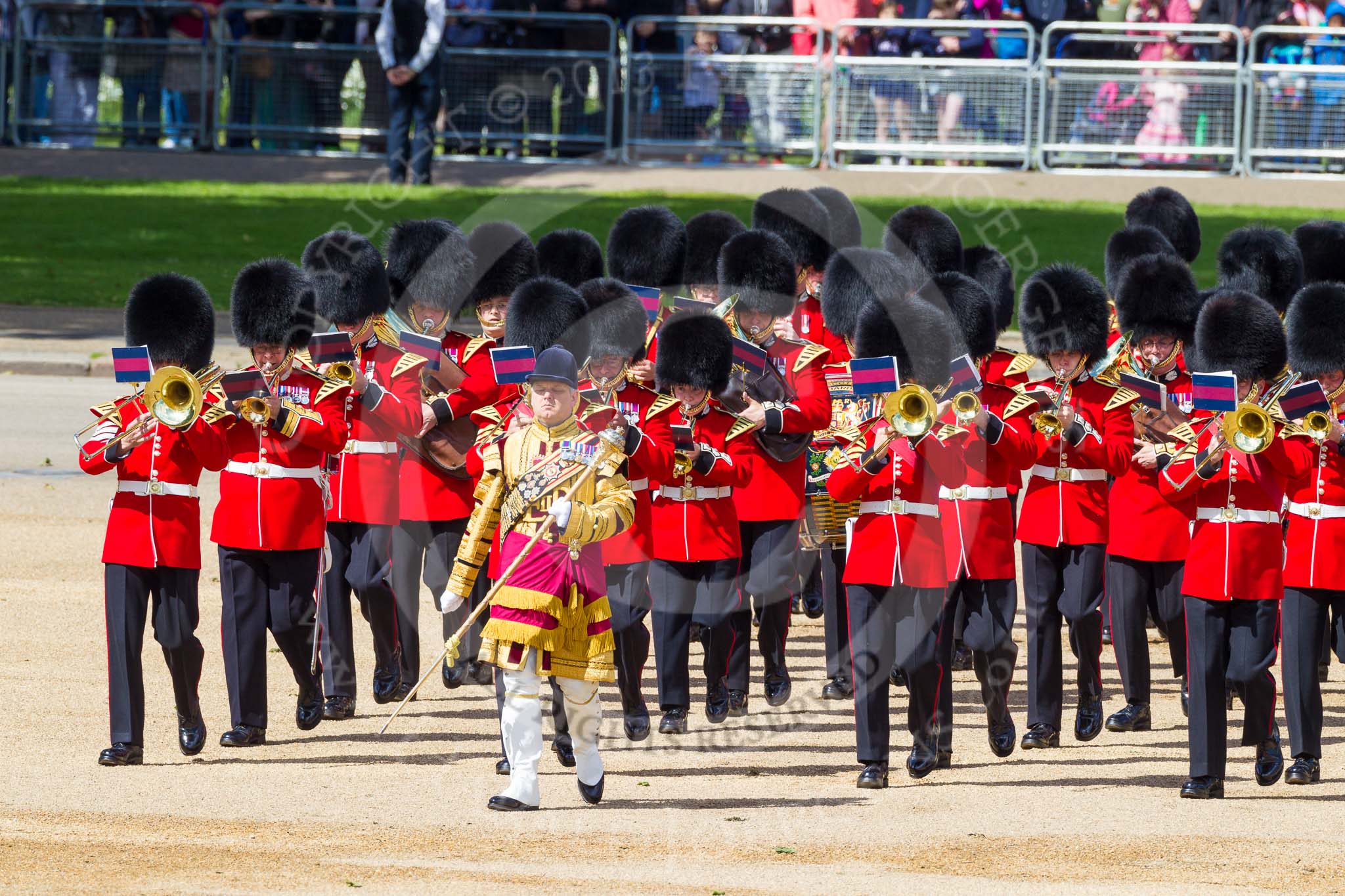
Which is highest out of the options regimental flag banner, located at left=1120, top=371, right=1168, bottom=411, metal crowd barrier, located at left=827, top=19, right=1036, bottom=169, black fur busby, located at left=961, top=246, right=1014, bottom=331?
metal crowd barrier, located at left=827, top=19, right=1036, bottom=169

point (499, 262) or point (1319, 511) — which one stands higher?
point (499, 262)

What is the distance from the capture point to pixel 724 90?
18.7m

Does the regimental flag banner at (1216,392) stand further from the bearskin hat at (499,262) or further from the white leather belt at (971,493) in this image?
the bearskin hat at (499,262)

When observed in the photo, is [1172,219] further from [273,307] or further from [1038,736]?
[273,307]

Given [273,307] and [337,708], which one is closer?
[273,307]

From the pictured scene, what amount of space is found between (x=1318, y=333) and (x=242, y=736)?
3702 millimetres

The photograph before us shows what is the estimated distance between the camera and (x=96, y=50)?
19.3m

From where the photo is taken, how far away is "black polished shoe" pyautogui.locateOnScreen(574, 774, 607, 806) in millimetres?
6992

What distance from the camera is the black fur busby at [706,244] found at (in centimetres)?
985

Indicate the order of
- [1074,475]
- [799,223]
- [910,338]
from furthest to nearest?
1. [799,223]
2. [1074,475]
3. [910,338]

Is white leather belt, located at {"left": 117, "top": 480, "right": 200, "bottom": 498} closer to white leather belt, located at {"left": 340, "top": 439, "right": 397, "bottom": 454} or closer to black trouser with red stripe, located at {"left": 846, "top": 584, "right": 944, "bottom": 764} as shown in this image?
white leather belt, located at {"left": 340, "top": 439, "right": 397, "bottom": 454}

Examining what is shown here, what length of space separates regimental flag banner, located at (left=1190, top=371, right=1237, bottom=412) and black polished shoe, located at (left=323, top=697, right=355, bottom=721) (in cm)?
311

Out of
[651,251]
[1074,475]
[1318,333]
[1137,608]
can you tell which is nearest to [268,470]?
[651,251]

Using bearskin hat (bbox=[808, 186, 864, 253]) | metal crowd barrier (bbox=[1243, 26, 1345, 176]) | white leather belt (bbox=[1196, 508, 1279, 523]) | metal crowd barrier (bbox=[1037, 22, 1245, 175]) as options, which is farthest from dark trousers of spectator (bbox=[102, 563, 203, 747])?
metal crowd barrier (bbox=[1243, 26, 1345, 176])
